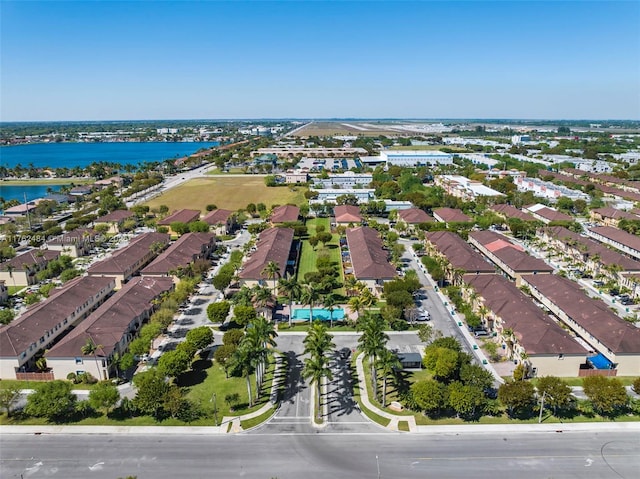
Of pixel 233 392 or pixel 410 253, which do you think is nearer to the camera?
pixel 233 392

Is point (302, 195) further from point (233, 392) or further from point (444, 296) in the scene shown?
point (233, 392)

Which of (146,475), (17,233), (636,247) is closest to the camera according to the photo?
(146,475)

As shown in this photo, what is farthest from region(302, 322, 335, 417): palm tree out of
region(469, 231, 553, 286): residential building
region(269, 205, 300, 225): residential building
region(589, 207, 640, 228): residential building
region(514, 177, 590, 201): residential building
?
region(514, 177, 590, 201): residential building

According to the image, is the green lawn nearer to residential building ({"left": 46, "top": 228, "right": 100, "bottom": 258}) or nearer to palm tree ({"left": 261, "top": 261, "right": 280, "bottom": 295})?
palm tree ({"left": 261, "top": 261, "right": 280, "bottom": 295})

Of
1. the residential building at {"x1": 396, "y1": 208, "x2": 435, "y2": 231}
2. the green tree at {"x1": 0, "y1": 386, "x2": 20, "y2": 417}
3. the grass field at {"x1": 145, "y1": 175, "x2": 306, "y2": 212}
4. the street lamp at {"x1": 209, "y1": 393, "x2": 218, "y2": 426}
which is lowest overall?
the street lamp at {"x1": 209, "y1": 393, "x2": 218, "y2": 426}

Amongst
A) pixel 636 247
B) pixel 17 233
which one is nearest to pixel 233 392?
pixel 636 247

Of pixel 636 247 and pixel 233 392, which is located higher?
pixel 636 247
